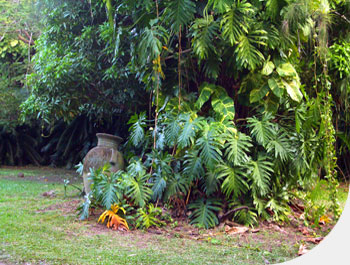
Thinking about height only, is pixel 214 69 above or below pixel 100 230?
above

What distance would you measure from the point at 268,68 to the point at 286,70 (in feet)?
0.68

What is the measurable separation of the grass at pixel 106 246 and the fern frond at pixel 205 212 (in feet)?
0.91

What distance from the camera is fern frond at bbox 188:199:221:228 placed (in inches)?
167

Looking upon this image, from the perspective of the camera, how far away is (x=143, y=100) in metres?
6.95

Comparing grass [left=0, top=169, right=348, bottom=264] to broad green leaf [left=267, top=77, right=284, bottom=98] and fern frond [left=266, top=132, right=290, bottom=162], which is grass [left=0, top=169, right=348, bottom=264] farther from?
broad green leaf [left=267, top=77, right=284, bottom=98]

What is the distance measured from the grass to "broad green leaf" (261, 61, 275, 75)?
1.76 m

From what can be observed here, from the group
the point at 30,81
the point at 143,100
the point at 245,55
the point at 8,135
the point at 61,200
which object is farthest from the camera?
the point at 8,135

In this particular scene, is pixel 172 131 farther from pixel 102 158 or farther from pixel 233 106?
pixel 102 158

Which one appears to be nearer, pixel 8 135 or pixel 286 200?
pixel 286 200

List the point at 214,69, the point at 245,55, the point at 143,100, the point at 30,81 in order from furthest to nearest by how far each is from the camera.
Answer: the point at 30,81 < the point at 143,100 < the point at 214,69 < the point at 245,55

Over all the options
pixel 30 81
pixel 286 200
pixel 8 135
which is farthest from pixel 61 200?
pixel 8 135

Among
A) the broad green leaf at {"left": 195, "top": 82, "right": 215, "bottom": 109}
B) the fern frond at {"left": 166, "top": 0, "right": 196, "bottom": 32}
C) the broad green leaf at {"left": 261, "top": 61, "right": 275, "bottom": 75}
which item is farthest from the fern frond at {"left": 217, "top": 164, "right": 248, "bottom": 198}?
the fern frond at {"left": 166, "top": 0, "right": 196, "bottom": 32}

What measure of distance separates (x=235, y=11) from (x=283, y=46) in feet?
2.38

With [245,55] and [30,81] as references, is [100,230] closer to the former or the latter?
[245,55]
